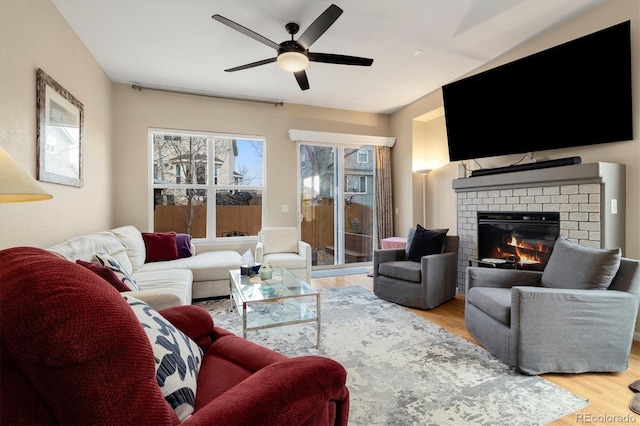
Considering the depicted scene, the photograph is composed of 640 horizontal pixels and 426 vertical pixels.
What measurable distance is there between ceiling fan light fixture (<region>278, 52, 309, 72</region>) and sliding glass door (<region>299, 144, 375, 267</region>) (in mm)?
2426

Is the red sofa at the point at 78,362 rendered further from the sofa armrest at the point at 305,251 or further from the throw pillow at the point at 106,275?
the sofa armrest at the point at 305,251

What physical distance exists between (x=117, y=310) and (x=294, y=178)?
4.44 m

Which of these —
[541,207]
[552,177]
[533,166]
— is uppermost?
[533,166]

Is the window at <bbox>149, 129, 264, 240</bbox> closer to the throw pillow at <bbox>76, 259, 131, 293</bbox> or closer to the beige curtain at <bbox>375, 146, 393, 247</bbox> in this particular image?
the beige curtain at <bbox>375, 146, 393, 247</bbox>

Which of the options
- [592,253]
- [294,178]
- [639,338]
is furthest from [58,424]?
[294,178]

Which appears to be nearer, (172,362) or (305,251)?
(172,362)

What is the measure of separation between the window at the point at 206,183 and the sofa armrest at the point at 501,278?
3.30 metres

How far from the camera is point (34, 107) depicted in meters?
2.20

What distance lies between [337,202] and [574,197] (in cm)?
337

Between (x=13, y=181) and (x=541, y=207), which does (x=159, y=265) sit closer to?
(x=13, y=181)

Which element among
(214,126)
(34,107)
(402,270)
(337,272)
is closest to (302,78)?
(214,126)

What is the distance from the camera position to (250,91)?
4438mm

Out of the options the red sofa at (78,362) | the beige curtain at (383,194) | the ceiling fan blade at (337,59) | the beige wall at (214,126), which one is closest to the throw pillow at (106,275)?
the red sofa at (78,362)

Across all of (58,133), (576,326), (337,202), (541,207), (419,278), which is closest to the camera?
(576,326)
